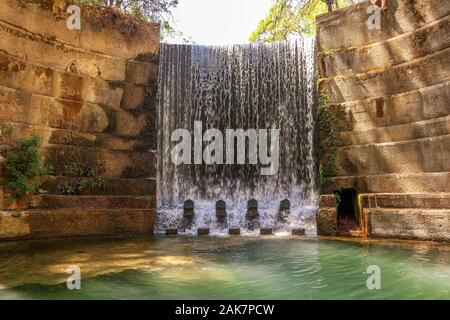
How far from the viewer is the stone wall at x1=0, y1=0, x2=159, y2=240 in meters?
7.65

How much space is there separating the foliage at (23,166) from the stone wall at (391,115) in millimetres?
6243

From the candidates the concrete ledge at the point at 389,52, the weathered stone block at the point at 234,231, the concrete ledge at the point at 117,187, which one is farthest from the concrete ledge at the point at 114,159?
the concrete ledge at the point at 389,52

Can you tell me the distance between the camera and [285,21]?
634 inches

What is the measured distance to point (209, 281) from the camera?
4273 millimetres

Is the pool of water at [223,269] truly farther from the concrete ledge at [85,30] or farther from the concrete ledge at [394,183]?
the concrete ledge at [85,30]

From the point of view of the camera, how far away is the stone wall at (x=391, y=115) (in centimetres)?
727

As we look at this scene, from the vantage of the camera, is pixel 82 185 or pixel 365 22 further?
pixel 365 22

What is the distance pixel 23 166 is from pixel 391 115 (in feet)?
26.0

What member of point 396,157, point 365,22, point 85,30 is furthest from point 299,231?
point 85,30

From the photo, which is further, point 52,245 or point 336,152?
point 336,152

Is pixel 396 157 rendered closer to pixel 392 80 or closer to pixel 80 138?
pixel 392 80
